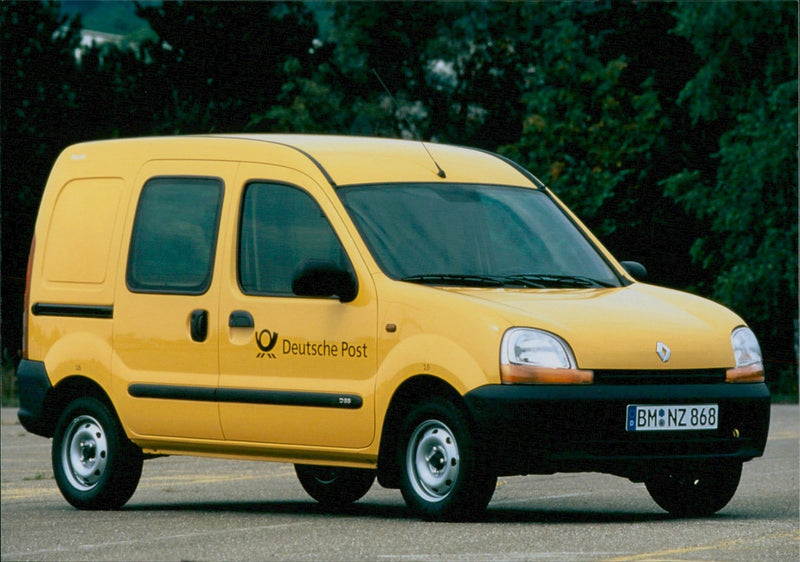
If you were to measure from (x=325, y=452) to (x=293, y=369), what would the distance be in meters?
0.51

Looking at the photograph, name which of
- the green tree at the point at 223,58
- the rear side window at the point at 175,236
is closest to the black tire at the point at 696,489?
the rear side window at the point at 175,236

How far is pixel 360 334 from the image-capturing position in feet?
35.0

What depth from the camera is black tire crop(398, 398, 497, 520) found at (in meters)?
10.1

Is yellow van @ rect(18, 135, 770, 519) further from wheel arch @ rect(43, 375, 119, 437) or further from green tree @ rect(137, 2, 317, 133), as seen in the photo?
green tree @ rect(137, 2, 317, 133)

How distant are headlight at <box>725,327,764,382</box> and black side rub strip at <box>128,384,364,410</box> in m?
2.05

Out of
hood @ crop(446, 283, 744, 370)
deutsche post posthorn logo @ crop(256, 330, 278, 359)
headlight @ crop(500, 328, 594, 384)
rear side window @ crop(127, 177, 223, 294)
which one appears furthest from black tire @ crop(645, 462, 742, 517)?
rear side window @ crop(127, 177, 223, 294)

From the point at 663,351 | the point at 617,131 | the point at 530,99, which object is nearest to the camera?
the point at 663,351

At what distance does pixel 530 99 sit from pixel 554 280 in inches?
1690

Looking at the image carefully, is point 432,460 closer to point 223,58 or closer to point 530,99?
point 530,99

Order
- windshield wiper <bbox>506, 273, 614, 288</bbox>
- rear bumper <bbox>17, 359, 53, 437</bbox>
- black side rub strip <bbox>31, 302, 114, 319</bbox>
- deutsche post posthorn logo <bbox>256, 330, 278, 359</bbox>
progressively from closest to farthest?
windshield wiper <bbox>506, 273, 614, 288</bbox>
deutsche post posthorn logo <bbox>256, 330, 278, 359</bbox>
black side rub strip <bbox>31, 302, 114, 319</bbox>
rear bumper <bbox>17, 359, 53, 437</bbox>

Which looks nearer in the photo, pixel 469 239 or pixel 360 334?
pixel 360 334

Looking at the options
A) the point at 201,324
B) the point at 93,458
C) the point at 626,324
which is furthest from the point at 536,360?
the point at 93,458

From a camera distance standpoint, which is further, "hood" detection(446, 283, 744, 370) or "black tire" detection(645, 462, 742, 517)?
"black tire" detection(645, 462, 742, 517)

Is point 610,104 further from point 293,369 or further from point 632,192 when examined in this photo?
point 293,369
